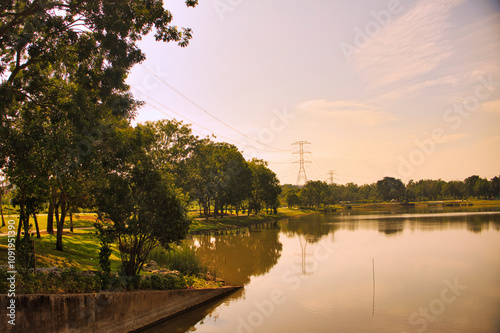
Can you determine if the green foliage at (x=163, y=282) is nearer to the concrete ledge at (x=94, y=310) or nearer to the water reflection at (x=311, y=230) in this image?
the concrete ledge at (x=94, y=310)

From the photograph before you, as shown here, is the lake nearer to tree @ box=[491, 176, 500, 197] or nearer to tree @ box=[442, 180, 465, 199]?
tree @ box=[491, 176, 500, 197]

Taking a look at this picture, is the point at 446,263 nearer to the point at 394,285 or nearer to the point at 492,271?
the point at 492,271

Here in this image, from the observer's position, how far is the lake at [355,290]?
16203 mm

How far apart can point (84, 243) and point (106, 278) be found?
13.8m

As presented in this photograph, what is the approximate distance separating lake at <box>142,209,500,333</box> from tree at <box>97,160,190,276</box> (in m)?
4.22

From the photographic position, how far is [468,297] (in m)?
19.9

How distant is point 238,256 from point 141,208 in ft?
65.9

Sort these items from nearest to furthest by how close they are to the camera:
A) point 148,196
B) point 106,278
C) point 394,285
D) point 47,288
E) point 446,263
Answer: point 47,288, point 106,278, point 148,196, point 394,285, point 446,263

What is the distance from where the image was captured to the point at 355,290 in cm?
2167

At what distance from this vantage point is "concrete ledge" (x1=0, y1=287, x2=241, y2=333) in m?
10.1

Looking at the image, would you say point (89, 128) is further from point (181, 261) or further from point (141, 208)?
point (181, 261)

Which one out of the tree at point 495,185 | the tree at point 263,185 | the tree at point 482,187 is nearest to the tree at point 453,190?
the tree at point 482,187

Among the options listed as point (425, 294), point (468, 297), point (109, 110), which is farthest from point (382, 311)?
point (109, 110)

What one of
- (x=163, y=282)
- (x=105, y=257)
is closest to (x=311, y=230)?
(x=163, y=282)
